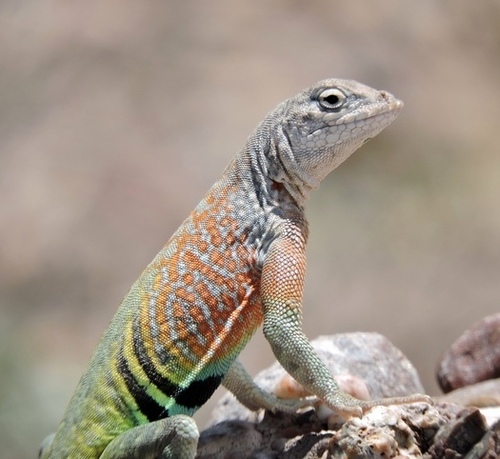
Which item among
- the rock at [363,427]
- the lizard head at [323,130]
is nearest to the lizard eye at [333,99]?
the lizard head at [323,130]

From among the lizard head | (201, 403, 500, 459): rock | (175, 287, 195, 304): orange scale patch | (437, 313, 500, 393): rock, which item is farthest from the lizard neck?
(437, 313, 500, 393): rock

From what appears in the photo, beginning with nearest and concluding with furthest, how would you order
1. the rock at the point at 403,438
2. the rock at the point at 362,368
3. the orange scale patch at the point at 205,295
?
1. the rock at the point at 403,438
2. the orange scale patch at the point at 205,295
3. the rock at the point at 362,368

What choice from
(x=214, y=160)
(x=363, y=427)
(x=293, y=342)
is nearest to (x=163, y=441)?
(x=293, y=342)

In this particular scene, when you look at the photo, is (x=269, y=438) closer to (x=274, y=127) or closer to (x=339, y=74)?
(x=274, y=127)

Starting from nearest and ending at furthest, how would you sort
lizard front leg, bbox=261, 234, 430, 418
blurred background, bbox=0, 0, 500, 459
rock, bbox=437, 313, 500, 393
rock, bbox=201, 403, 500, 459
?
rock, bbox=201, 403, 500, 459 → lizard front leg, bbox=261, 234, 430, 418 → rock, bbox=437, 313, 500, 393 → blurred background, bbox=0, 0, 500, 459

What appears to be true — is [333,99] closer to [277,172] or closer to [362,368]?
[277,172]

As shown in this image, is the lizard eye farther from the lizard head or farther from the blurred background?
A: the blurred background

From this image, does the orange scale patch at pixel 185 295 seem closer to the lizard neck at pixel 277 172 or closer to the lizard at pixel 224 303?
the lizard at pixel 224 303
